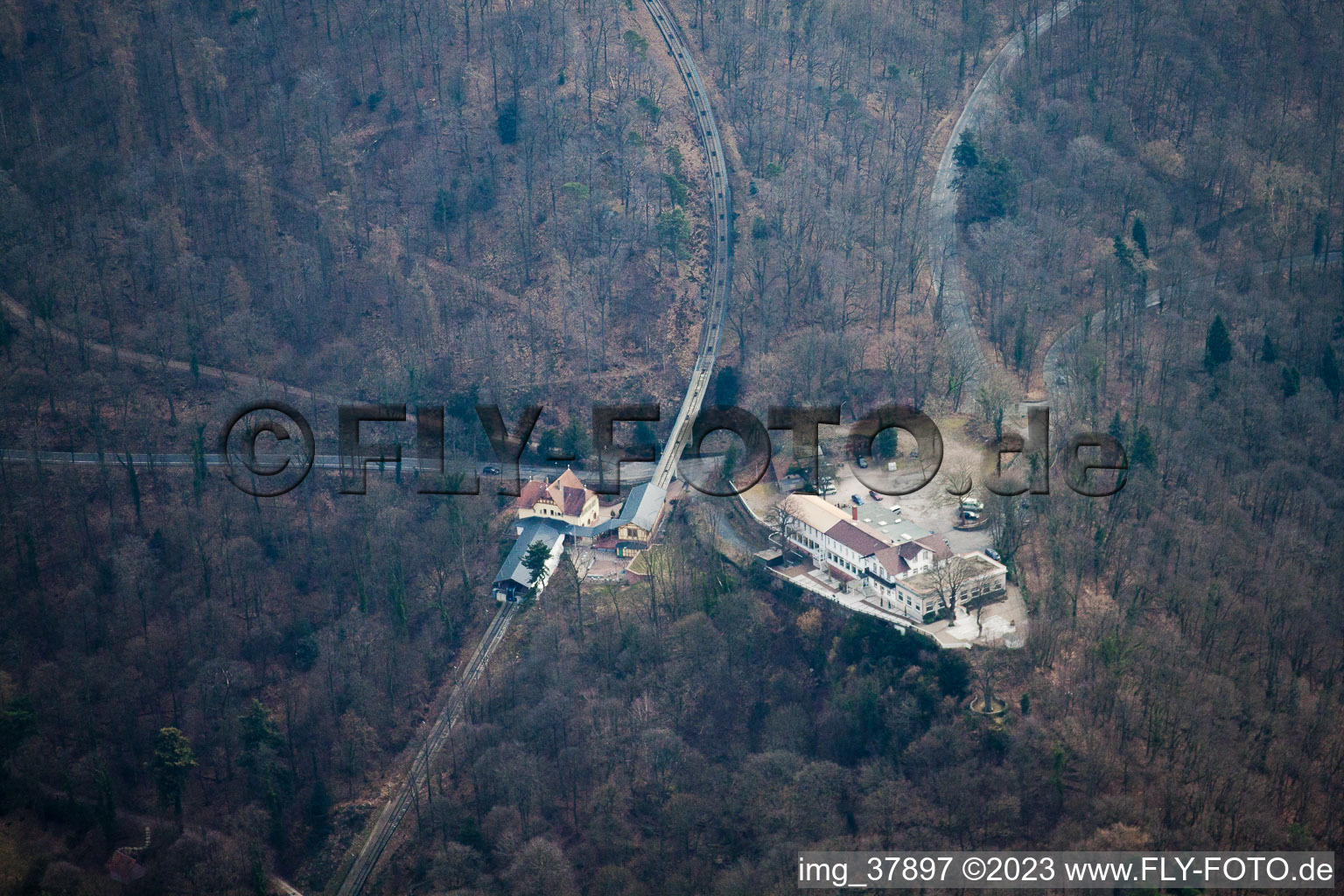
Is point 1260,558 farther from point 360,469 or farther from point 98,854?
point 98,854

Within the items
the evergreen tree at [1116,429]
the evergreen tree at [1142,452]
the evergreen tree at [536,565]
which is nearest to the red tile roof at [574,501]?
the evergreen tree at [536,565]

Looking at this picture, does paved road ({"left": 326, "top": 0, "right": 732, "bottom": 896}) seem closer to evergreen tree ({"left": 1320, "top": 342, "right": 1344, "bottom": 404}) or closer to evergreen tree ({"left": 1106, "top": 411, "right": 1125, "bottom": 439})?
evergreen tree ({"left": 1106, "top": 411, "right": 1125, "bottom": 439})

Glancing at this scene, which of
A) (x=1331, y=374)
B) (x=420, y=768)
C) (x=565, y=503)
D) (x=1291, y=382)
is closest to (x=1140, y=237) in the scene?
(x=1291, y=382)

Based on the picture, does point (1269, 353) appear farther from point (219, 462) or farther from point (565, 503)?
point (219, 462)

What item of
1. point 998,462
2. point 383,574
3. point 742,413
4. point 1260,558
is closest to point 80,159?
point 383,574

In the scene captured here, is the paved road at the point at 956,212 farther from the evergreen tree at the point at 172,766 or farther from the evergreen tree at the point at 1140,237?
the evergreen tree at the point at 172,766

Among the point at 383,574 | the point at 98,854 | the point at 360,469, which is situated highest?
the point at 360,469
